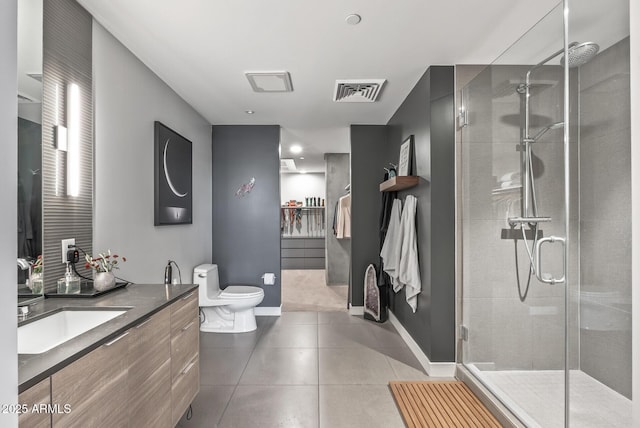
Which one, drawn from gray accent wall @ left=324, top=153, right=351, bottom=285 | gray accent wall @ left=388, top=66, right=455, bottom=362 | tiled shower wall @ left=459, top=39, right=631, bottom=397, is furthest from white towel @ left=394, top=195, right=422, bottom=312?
gray accent wall @ left=324, top=153, right=351, bottom=285

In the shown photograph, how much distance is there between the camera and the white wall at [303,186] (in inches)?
327

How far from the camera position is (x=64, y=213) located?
1738 millimetres

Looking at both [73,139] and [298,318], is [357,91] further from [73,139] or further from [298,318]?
[298,318]

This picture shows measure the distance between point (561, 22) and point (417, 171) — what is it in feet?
5.01

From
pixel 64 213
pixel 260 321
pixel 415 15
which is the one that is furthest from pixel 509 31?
pixel 260 321

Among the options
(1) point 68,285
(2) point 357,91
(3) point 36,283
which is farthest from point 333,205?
(3) point 36,283

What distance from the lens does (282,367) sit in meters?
2.77

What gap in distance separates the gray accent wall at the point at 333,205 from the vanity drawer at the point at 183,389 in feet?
14.1

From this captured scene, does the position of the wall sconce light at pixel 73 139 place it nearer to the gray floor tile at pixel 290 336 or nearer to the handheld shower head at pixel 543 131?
the gray floor tile at pixel 290 336

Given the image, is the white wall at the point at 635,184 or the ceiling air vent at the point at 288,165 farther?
the ceiling air vent at the point at 288,165

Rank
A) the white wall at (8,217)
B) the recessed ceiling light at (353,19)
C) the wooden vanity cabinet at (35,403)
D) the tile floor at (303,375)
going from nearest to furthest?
the white wall at (8,217) → the wooden vanity cabinet at (35,403) → the recessed ceiling light at (353,19) → the tile floor at (303,375)

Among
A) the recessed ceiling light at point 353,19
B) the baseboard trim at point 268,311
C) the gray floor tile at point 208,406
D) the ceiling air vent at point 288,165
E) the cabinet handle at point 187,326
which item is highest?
the recessed ceiling light at point 353,19

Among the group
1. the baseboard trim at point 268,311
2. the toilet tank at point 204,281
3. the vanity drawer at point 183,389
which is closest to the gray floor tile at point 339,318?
the baseboard trim at point 268,311

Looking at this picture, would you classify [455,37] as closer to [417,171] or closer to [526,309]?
[417,171]
